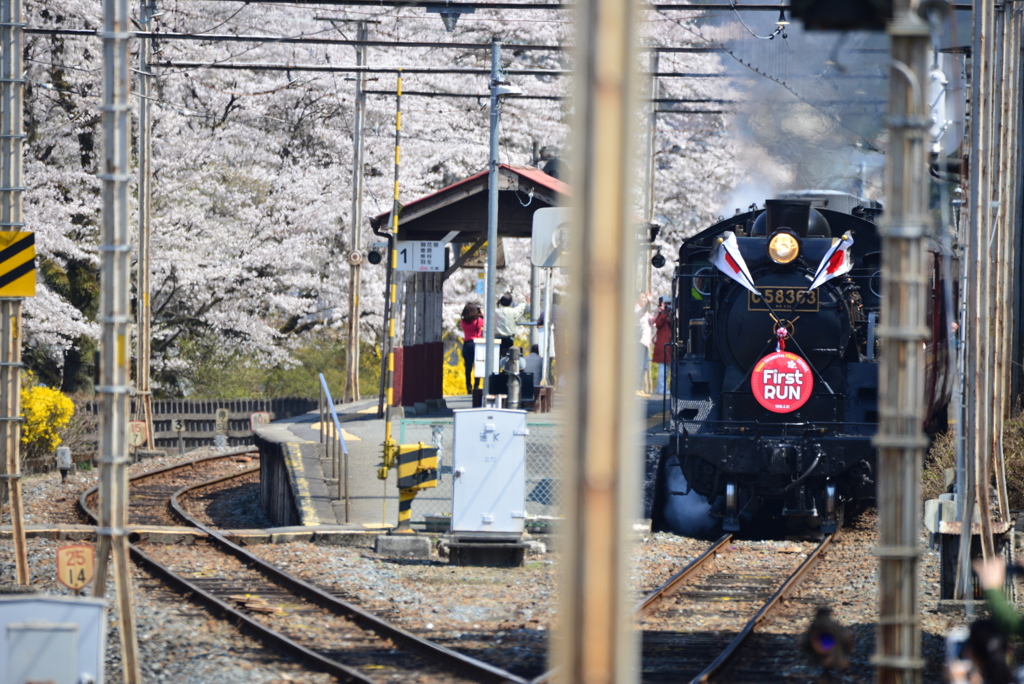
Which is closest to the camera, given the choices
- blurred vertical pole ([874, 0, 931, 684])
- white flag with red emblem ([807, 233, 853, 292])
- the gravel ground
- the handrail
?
blurred vertical pole ([874, 0, 931, 684])

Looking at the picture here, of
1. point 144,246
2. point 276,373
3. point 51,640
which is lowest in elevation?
point 51,640

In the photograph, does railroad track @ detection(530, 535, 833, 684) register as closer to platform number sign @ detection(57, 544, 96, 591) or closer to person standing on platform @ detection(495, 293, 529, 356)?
platform number sign @ detection(57, 544, 96, 591)

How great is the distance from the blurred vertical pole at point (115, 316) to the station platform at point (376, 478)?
6.88 metres

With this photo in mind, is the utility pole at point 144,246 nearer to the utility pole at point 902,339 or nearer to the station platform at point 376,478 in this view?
the station platform at point 376,478

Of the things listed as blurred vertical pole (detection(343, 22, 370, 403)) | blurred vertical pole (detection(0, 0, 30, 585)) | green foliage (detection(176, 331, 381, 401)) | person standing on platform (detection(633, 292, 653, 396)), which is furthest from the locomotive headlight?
green foliage (detection(176, 331, 381, 401))

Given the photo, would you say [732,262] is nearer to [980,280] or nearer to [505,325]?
[980,280]

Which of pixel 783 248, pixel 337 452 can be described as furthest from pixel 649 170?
pixel 783 248

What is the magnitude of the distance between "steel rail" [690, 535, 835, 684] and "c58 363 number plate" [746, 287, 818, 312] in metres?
2.55

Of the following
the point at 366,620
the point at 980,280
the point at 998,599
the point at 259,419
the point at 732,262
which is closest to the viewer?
the point at 998,599

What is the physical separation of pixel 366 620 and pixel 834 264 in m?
6.45

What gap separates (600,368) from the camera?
3.09 meters

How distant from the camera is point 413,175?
30.2 metres

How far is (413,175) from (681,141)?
1135 cm

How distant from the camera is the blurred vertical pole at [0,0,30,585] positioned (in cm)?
996
